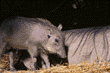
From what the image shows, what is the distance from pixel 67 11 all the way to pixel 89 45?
0.86 meters

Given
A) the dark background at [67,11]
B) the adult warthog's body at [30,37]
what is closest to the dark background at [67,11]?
the dark background at [67,11]

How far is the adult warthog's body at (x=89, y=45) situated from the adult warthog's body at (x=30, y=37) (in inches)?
5.4

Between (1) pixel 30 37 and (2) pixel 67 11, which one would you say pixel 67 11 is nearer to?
(2) pixel 67 11

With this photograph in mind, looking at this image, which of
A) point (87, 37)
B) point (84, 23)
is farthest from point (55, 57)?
point (84, 23)

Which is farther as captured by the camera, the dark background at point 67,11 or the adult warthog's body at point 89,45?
the dark background at point 67,11

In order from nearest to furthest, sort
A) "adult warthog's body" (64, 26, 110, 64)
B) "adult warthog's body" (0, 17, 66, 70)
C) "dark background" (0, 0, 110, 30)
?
"adult warthog's body" (64, 26, 110, 64)
"adult warthog's body" (0, 17, 66, 70)
"dark background" (0, 0, 110, 30)

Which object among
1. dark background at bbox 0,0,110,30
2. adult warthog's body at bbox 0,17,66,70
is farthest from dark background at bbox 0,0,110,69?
adult warthog's body at bbox 0,17,66,70

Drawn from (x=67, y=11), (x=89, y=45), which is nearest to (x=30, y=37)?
(x=89, y=45)

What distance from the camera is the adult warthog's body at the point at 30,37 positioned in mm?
1262

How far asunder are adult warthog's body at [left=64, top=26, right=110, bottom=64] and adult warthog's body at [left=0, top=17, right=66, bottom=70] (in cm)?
14

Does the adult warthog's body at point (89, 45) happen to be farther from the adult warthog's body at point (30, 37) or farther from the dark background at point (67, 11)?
the dark background at point (67, 11)

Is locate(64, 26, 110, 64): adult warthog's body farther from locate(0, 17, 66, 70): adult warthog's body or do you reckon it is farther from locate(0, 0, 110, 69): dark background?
locate(0, 0, 110, 69): dark background

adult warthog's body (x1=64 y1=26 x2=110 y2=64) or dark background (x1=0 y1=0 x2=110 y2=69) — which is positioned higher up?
dark background (x1=0 y1=0 x2=110 y2=69)

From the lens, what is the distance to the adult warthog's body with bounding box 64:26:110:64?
3.72 ft
